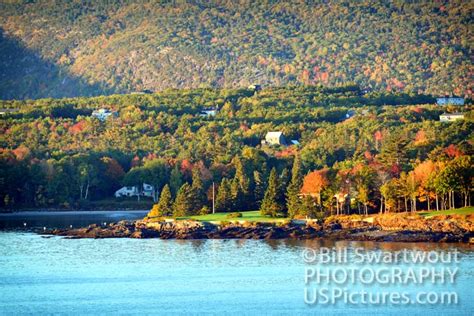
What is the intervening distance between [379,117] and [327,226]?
167ft

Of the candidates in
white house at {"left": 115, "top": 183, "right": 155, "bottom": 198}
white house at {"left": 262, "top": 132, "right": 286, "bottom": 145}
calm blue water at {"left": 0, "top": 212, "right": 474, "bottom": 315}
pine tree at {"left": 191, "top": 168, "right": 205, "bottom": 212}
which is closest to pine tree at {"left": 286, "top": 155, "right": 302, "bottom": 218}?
pine tree at {"left": 191, "top": 168, "right": 205, "bottom": 212}

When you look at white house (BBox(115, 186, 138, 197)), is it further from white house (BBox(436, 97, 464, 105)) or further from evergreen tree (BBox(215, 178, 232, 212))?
white house (BBox(436, 97, 464, 105))

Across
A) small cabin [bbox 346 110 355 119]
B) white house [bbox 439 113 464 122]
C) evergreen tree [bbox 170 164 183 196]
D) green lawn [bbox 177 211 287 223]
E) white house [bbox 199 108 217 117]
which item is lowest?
green lawn [bbox 177 211 287 223]

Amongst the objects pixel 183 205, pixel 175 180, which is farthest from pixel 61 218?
pixel 183 205

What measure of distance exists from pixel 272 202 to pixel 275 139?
39.3 meters

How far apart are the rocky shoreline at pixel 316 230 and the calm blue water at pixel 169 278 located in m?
1.71

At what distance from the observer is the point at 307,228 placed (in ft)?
223

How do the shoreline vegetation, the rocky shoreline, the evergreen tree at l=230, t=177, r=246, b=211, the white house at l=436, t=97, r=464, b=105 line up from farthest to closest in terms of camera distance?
1. the white house at l=436, t=97, r=464, b=105
2. the evergreen tree at l=230, t=177, r=246, b=211
3. the shoreline vegetation
4. the rocky shoreline

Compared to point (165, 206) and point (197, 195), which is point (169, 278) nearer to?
point (197, 195)

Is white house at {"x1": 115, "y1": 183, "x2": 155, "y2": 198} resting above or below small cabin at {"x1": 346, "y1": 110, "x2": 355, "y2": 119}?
below

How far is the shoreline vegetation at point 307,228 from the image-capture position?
209 ft

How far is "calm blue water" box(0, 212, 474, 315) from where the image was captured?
154 feet

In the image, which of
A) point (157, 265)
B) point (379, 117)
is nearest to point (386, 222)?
point (157, 265)

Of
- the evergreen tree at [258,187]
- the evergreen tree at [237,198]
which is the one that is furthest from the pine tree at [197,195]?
the evergreen tree at [258,187]
